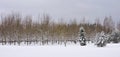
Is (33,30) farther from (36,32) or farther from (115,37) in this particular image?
(115,37)

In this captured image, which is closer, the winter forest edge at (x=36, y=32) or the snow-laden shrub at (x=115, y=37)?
the snow-laden shrub at (x=115, y=37)

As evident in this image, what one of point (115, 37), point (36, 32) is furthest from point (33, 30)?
point (115, 37)

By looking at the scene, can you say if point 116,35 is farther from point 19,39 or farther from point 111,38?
point 19,39

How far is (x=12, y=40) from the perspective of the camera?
43.2 meters

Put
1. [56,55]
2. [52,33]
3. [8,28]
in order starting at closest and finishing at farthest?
1. [56,55]
2. [8,28]
3. [52,33]

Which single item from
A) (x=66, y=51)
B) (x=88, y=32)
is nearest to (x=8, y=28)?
(x=88, y=32)

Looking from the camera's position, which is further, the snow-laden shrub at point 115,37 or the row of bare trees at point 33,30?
the row of bare trees at point 33,30

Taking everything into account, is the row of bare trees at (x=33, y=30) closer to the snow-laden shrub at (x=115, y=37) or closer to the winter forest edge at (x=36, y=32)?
the winter forest edge at (x=36, y=32)

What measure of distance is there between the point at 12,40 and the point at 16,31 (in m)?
1.89

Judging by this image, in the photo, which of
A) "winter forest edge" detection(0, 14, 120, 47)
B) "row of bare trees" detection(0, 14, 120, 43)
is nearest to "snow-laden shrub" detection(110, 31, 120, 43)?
"winter forest edge" detection(0, 14, 120, 47)

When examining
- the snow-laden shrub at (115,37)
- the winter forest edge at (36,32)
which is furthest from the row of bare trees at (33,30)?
the snow-laden shrub at (115,37)

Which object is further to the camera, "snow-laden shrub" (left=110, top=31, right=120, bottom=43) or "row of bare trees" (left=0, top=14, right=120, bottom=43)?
"row of bare trees" (left=0, top=14, right=120, bottom=43)

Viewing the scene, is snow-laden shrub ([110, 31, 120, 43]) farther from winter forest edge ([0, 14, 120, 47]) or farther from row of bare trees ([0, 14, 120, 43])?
row of bare trees ([0, 14, 120, 43])

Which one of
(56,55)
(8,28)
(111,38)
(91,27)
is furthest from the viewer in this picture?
(91,27)
